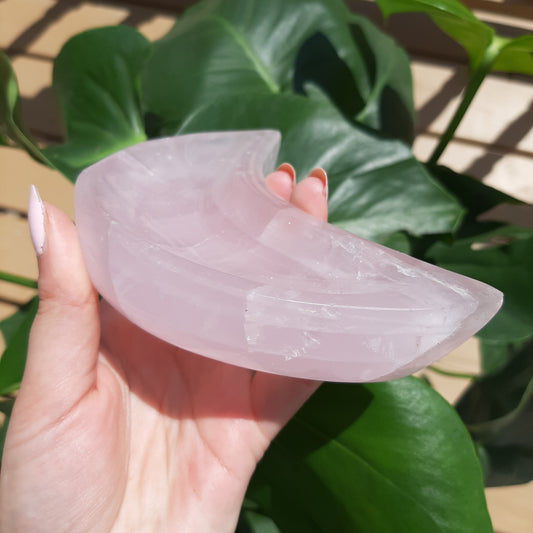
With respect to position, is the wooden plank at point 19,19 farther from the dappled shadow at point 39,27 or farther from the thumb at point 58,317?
the thumb at point 58,317

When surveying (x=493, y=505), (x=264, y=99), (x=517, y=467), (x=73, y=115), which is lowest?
(x=493, y=505)

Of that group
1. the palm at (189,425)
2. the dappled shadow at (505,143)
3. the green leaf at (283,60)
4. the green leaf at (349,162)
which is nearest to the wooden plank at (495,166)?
the dappled shadow at (505,143)

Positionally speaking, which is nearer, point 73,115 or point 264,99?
point 264,99

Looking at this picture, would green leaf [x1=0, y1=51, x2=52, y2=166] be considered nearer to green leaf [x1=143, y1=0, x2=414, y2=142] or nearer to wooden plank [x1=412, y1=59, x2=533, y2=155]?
green leaf [x1=143, y1=0, x2=414, y2=142]

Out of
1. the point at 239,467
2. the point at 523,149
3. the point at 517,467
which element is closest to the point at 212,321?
the point at 239,467

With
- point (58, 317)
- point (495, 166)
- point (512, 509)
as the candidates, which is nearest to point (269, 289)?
point (58, 317)

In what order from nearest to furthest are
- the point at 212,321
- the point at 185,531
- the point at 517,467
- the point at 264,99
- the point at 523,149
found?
1. the point at 212,321
2. the point at 185,531
3. the point at 264,99
4. the point at 517,467
5. the point at 523,149

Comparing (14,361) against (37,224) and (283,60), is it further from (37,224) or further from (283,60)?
(283,60)

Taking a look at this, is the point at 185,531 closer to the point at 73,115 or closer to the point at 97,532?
the point at 97,532
